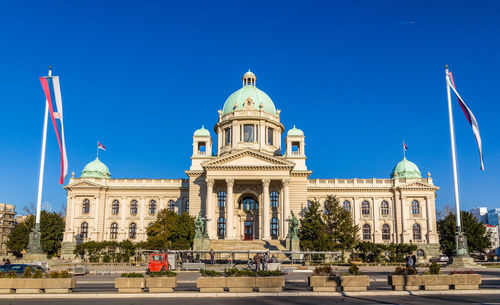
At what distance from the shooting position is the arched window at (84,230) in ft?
242

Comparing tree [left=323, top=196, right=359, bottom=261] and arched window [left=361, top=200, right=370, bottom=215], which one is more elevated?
arched window [left=361, top=200, right=370, bottom=215]

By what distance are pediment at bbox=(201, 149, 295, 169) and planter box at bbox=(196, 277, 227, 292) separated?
4191 cm

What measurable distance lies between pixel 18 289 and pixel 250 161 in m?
44.2

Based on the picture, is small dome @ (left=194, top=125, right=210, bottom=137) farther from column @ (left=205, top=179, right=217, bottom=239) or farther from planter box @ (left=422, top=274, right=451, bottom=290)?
planter box @ (left=422, top=274, right=451, bottom=290)

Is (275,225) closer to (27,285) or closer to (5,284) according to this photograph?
(27,285)

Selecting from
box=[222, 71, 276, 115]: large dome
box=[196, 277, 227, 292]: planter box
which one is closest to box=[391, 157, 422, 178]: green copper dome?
box=[222, 71, 276, 115]: large dome

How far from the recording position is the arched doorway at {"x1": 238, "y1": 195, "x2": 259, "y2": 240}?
226 ft

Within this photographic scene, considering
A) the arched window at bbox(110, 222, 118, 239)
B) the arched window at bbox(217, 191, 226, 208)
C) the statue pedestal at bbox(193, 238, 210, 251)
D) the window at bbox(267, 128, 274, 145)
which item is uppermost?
the window at bbox(267, 128, 274, 145)

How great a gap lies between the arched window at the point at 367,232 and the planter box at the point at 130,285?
58.0m

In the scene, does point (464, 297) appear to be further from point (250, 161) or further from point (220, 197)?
point (220, 197)

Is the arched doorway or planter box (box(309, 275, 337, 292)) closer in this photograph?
planter box (box(309, 275, 337, 292))

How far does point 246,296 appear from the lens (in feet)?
69.0

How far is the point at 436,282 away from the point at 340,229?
35.1 m

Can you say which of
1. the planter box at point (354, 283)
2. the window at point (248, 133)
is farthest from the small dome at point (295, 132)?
the planter box at point (354, 283)
